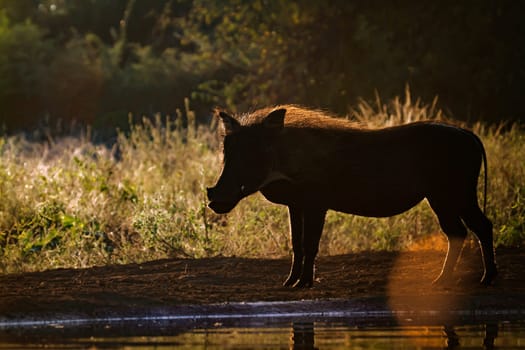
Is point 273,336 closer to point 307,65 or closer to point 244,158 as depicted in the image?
point 244,158

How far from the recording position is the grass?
1209 centimetres

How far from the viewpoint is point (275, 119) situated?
911 centimetres

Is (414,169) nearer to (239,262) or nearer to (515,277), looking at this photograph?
(515,277)

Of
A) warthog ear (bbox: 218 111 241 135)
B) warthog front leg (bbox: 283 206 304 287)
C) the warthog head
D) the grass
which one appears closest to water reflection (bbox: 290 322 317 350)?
the warthog head

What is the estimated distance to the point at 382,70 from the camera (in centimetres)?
2581

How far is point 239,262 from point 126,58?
82.0ft

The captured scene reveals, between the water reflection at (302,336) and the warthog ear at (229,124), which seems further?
the warthog ear at (229,124)

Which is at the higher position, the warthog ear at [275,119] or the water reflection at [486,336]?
the warthog ear at [275,119]

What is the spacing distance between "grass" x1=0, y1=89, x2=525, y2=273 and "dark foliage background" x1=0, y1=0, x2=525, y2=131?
9374mm

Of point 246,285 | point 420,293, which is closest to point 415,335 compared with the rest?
point 420,293

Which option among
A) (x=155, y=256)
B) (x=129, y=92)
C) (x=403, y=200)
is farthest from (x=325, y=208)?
(x=129, y=92)

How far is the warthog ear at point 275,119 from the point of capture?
29.8 feet

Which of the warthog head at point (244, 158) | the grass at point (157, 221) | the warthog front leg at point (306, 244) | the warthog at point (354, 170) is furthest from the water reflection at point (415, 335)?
the grass at point (157, 221)

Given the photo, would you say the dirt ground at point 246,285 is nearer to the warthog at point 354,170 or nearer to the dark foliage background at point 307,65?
the warthog at point 354,170
